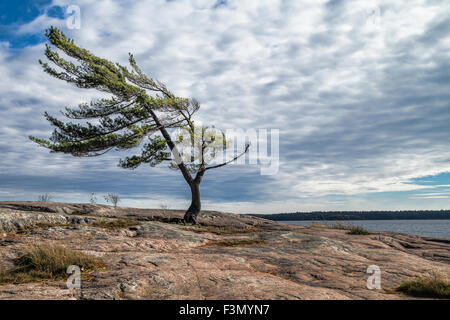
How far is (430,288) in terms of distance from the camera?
619 cm

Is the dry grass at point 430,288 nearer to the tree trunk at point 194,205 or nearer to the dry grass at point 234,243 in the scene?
the dry grass at point 234,243

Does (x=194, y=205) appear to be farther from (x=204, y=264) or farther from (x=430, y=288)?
(x=430, y=288)

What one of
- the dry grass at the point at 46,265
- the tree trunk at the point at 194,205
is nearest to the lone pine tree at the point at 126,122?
the tree trunk at the point at 194,205

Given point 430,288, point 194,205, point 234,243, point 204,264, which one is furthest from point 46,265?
point 194,205

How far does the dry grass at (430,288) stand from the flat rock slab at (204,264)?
403 mm

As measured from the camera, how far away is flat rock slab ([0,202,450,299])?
17.8 ft

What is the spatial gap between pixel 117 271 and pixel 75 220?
806cm

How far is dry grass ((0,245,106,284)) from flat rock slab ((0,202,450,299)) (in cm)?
37

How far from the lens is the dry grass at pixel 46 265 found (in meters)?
6.22

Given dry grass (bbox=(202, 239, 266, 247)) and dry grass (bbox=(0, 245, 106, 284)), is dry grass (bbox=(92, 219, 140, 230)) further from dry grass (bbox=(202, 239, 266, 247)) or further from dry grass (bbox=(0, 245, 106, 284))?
dry grass (bbox=(0, 245, 106, 284))

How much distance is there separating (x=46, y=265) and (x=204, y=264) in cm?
348
